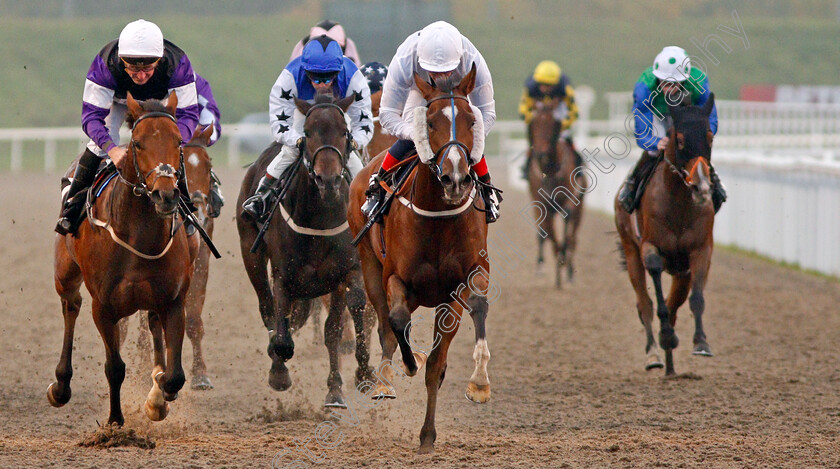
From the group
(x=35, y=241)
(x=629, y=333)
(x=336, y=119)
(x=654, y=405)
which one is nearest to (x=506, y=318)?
(x=629, y=333)

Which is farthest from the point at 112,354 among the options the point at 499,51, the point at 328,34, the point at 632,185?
the point at 499,51

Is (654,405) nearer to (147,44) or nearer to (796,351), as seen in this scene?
(796,351)

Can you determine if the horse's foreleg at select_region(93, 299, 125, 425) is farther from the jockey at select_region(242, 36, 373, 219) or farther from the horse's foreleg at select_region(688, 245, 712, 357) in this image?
the horse's foreleg at select_region(688, 245, 712, 357)

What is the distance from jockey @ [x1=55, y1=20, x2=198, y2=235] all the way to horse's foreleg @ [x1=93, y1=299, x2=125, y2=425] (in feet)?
1.86

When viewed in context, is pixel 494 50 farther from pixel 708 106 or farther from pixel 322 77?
pixel 322 77

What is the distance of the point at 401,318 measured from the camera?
5.62m

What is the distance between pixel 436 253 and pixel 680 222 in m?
2.95

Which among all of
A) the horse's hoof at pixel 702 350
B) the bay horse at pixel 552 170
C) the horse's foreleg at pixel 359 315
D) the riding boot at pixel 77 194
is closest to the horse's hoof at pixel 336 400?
the horse's foreleg at pixel 359 315

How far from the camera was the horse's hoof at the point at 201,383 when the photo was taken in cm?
766

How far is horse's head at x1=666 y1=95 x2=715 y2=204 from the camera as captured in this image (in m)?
7.82

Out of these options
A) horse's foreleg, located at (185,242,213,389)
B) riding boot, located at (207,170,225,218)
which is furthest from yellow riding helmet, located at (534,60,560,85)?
horse's foreleg, located at (185,242,213,389)

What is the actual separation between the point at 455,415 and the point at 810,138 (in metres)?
18.4

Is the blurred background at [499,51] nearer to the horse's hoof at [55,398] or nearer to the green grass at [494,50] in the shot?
the green grass at [494,50]

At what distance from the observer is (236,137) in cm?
3491
